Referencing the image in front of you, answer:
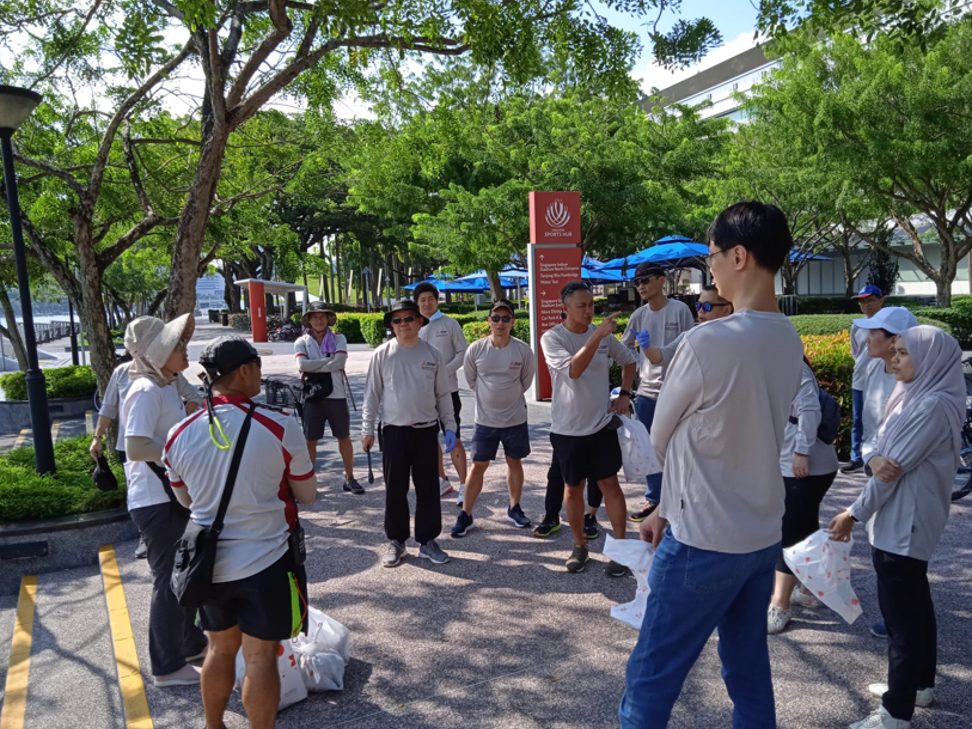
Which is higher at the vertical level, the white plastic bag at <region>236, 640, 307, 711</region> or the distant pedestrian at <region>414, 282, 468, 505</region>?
the distant pedestrian at <region>414, 282, 468, 505</region>

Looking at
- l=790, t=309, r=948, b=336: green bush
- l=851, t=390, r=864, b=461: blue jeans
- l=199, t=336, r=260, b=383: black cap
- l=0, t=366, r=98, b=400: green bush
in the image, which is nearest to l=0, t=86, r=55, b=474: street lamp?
l=199, t=336, r=260, b=383: black cap

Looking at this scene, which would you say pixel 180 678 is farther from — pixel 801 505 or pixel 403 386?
pixel 801 505

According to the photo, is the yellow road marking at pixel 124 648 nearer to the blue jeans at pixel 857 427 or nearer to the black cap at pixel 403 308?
the black cap at pixel 403 308

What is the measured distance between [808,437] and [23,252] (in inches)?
262

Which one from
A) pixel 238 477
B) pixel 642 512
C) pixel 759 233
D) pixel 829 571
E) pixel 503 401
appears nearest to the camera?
pixel 759 233

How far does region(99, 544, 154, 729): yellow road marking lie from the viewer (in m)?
3.53

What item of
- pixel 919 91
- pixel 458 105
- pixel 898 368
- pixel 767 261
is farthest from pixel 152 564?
pixel 919 91

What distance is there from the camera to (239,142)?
39.4 ft

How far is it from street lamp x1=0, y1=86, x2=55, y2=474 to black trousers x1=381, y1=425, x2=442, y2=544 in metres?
3.64

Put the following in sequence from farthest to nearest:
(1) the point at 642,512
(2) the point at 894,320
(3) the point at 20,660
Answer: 1. (1) the point at 642,512
2. (3) the point at 20,660
3. (2) the point at 894,320

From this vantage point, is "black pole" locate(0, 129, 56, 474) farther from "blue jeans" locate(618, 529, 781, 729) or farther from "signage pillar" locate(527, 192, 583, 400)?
"signage pillar" locate(527, 192, 583, 400)

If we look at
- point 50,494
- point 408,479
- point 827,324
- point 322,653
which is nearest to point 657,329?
point 408,479

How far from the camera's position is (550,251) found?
11953mm

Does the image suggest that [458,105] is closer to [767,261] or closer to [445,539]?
[445,539]
